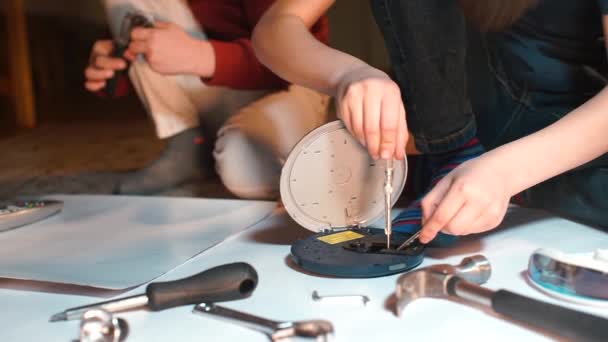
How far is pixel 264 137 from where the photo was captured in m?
1.21

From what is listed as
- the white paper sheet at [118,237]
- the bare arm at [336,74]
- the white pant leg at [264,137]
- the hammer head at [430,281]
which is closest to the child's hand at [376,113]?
the bare arm at [336,74]

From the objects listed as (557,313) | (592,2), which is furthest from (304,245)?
(592,2)

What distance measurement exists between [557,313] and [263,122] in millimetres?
757

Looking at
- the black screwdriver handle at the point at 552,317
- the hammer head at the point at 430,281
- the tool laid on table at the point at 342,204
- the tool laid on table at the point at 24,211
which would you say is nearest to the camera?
the black screwdriver handle at the point at 552,317

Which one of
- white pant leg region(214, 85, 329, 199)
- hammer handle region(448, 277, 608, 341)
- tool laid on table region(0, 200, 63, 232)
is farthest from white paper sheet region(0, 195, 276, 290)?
hammer handle region(448, 277, 608, 341)

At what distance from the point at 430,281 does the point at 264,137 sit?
638 mm

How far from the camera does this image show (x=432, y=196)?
26.0 inches

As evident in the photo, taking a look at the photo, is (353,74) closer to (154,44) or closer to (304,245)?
(304,245)

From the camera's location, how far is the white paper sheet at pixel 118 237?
2.50 ft

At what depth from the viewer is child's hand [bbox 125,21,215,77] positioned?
1107 mm

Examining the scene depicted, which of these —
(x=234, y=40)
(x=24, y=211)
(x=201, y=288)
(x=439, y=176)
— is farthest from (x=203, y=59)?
(x=201, y=288)

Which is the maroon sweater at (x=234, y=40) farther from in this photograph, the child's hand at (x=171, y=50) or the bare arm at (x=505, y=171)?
the bare arm at (x=505, y=171)

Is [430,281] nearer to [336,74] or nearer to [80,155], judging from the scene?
[336,74]

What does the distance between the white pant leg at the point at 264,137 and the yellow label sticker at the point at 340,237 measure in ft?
1.31
